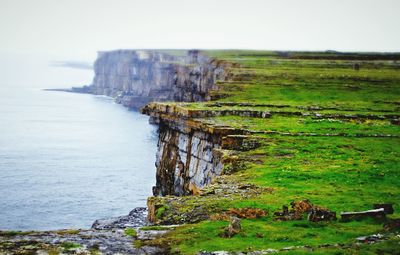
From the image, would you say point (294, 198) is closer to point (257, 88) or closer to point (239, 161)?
point (239, 161)

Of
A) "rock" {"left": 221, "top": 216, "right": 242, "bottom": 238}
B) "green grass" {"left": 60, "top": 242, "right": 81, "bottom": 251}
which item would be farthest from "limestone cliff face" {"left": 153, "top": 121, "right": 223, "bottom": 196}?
"green grass" {"left": 60, "top": 242, "right": 81, "bottom": 251}

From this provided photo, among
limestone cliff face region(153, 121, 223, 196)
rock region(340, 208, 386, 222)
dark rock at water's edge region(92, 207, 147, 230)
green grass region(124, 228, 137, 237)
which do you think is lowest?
dark rock at water's edge region(92, 207, 147, 230)

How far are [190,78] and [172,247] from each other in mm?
97172

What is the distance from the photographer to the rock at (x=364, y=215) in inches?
689

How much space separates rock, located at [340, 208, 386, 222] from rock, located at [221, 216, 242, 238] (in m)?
3.46

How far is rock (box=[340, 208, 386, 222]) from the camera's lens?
57.4 ft

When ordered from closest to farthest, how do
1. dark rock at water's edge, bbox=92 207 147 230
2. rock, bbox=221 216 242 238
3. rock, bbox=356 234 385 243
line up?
rock, bbox=356 234 385 243 → rock, bbox=221 216 242 238 → dark rock at water's edge, bbox=92 207 147 230

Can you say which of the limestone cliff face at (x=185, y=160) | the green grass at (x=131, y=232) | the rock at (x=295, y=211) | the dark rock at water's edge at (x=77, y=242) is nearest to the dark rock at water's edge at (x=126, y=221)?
the limestone cliff face at (x=185, y=160)

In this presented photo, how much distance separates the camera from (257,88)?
192ft

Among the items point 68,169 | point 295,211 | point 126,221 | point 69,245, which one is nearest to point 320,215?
point 295,211

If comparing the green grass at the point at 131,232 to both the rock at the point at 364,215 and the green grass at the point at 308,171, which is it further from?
the rock at the point at 364,215

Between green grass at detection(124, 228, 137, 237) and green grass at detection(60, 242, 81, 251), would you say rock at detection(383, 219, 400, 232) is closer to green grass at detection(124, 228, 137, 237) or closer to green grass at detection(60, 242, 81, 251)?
green grass at detection(124, 228, 137, 237)

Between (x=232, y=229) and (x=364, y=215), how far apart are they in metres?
4.48

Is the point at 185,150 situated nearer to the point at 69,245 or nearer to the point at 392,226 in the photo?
the point at 392,226
